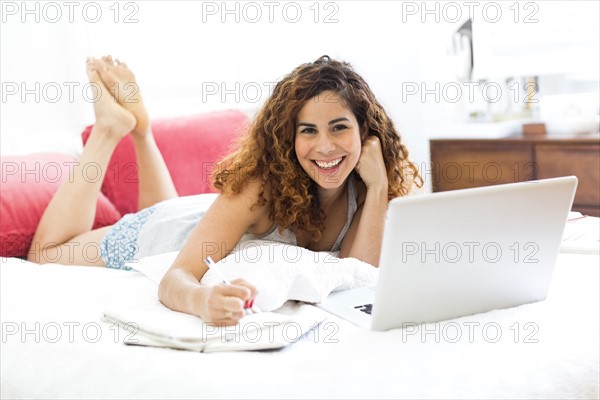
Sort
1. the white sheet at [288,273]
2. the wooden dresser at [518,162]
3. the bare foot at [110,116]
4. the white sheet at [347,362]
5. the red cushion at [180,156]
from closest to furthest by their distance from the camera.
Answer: the white sheet at [347,362] → the white sheet at [288,273] → the bare foot at [110,116] → the red cushion at [180,156] → the wooden dresser at [518,162]

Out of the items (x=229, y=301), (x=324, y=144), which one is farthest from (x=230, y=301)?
(x=324, y=144)

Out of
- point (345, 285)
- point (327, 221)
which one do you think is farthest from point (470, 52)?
point (345, 285)

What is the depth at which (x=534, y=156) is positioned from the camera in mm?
3232

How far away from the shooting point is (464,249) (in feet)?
4.68

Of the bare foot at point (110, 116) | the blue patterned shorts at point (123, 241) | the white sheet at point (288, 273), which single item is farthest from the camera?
the bare foot at point (110, 116)

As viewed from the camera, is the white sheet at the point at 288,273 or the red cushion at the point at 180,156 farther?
the red cushion at the point at 180,156

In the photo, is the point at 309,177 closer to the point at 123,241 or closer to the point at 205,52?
the point at 123,241

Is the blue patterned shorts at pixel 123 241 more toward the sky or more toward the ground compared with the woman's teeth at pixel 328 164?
more toward the ground

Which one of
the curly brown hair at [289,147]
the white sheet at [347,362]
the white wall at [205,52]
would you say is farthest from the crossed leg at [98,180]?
the white sheet at [347,362]

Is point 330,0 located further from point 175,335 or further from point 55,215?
point 175,335

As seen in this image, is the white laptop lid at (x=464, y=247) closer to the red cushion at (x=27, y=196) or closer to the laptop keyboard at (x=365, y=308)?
the laptop keyboard at (x=365, y=308)

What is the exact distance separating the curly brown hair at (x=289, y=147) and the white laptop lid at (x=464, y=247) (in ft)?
1.80

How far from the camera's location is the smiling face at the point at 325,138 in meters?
1.94

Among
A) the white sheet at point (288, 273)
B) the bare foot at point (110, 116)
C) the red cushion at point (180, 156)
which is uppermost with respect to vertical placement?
the bare foot at point (110, 116)
